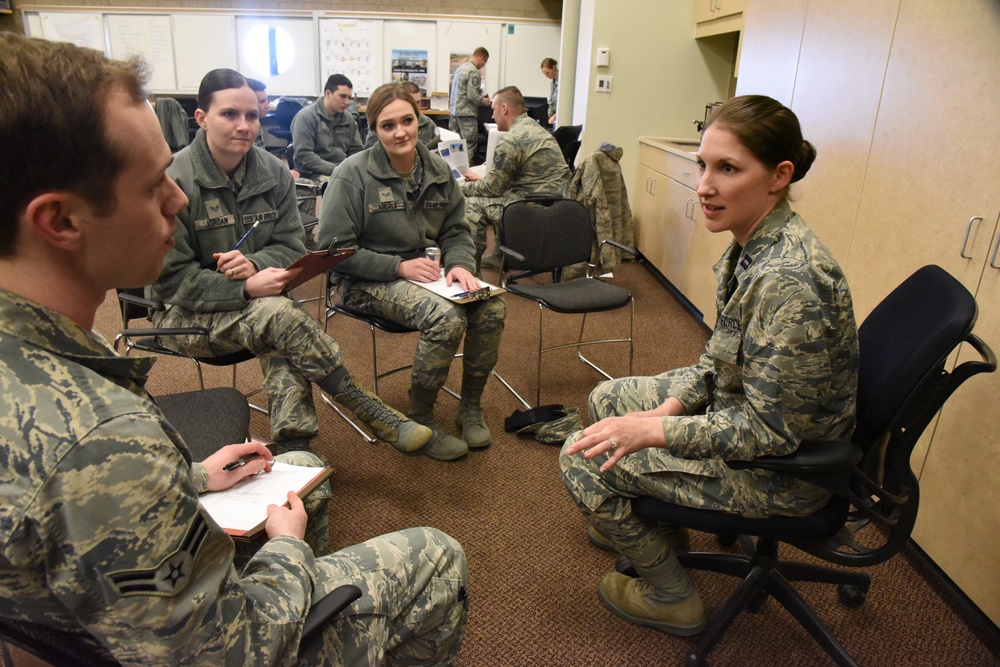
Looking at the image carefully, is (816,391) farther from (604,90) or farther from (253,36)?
(253,36)

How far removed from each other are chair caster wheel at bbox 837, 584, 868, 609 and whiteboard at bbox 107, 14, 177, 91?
8.98m

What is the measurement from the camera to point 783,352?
1.24 m

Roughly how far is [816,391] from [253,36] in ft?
28.4

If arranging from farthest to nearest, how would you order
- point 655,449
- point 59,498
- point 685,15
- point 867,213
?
point 685,15
point 867,213
point 655,449
point 59,498

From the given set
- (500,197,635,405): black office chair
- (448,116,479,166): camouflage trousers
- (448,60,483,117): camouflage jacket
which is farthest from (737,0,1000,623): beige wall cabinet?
(448,116,479,166): camouflage trousers

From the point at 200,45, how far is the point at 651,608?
8788mm

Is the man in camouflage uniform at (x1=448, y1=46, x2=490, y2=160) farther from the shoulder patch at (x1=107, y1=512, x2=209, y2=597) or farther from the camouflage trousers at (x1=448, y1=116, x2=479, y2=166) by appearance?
the shoulder patch at (x1=107, y1=512, x2=209, y2=597)

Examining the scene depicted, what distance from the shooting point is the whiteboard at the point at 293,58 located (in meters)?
8.10

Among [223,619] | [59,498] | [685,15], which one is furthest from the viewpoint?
[685,15]

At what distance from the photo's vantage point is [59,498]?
0.61 metres

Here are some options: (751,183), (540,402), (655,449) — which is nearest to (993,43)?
(751,183)

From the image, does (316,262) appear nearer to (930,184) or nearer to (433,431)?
(433,431)

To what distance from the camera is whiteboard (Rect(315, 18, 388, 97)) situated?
26.7 feet

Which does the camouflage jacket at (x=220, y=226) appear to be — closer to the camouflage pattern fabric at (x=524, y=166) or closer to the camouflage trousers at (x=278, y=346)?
the camouflage trousers at (x=278, y=346)
